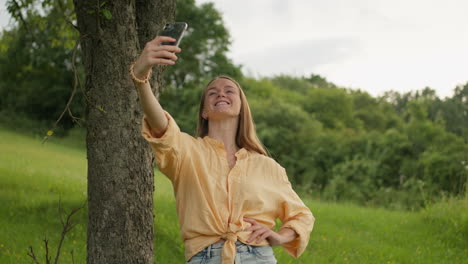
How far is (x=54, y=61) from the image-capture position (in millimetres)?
25047

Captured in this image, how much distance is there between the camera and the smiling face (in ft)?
8.55

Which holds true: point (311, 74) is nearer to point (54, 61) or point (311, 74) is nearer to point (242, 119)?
point (54, 61)

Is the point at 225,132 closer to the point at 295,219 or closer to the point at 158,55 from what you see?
the point at 295,219

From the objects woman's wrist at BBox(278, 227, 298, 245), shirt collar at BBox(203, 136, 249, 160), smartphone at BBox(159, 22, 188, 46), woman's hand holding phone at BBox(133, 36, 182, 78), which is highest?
smartphone at BBox(159, 22, 188, 46)

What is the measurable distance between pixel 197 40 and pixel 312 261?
1847cm

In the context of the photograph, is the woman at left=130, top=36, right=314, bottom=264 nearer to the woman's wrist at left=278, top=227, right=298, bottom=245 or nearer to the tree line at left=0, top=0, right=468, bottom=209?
the woman's wrist at left=278, top=227, right=298, bottom=245

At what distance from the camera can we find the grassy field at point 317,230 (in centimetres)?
585

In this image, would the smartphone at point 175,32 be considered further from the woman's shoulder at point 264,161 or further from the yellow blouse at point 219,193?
the woman's shoulder at point 264,161

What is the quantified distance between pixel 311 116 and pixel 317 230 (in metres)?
15.1

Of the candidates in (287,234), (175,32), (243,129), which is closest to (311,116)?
(243,129)

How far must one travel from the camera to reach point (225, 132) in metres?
2.67

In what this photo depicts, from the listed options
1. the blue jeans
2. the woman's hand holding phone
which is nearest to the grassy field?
the blue jeans

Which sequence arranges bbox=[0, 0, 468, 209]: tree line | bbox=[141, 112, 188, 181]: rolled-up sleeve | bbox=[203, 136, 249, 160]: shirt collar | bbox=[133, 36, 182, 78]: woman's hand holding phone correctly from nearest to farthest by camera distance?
bbox=[133, 36, 182, 78]: woman's hand holding phone → bbox=[141, 112, 188, 181]: rolled-up sleeve → bbox=[203, 136, 249, 160]: shirt collar → bbox=[0, 0, 468, 209]: tree line

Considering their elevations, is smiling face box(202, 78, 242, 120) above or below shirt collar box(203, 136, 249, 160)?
above
